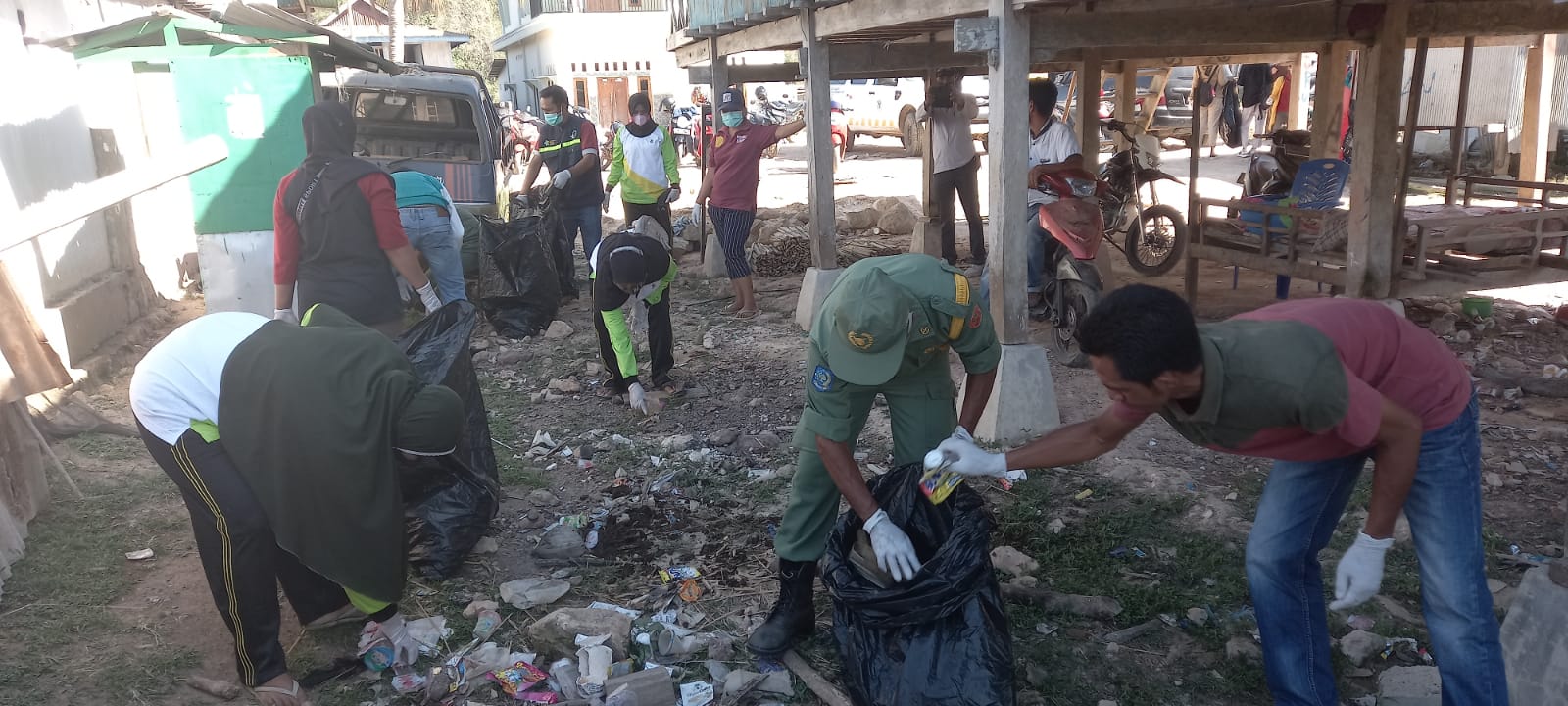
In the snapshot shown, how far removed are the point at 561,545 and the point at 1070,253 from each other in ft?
12.1

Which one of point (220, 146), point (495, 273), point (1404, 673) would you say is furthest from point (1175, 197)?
point (220, 146)

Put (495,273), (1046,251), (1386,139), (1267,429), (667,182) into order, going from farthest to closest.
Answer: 1. (667,182)
2. (495,273)
3. (1046,251)
4. (1386,139)
5. (1267,429)

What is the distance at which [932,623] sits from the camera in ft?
8.95

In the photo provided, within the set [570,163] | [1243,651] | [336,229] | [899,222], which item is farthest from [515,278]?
[1243,651]

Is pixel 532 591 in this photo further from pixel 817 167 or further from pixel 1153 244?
pixel 1153 244

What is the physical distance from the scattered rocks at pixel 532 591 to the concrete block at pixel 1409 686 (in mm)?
2585

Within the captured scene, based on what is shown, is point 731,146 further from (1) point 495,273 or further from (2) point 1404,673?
(2) point 1404,673

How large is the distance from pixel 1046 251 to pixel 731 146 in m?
2.62

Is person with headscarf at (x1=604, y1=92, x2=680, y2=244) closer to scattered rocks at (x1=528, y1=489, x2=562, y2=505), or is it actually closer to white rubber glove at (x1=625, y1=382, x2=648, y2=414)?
white rubber glove at (x1=625, y1=382, x2=648, y2=414)

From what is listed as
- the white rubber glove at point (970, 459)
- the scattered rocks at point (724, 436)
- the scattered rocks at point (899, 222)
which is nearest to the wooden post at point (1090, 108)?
the scattered rocks at point (899, 222)

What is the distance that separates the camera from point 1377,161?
5.99 m

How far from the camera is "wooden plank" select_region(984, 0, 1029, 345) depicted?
16.0ft

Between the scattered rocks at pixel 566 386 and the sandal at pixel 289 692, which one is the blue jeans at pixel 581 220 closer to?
the scattered rocks at pixel 566 386

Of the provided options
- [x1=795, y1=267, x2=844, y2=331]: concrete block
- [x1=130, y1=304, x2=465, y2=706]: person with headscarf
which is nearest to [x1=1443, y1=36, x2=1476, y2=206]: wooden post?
[x1=795, y1=267, x2=844, y2=331]: concrete block
